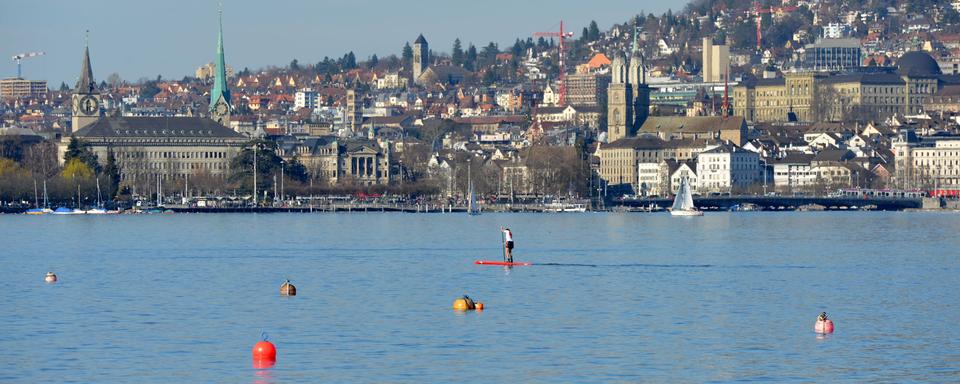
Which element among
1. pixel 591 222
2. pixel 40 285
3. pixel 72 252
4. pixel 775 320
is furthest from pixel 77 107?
pixel 775 320

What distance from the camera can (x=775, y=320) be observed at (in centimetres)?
3441

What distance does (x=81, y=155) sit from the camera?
12600 centimetres

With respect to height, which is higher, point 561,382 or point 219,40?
point 219,40

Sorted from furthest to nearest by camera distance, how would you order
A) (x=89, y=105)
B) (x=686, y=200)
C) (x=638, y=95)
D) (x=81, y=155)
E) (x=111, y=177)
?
(x=638, y=95) < (x=89, y=105) < (x=81, y=155) < (x=111, y=177) < (x=686, y=200)

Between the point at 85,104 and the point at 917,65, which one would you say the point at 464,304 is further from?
the point at 917,65

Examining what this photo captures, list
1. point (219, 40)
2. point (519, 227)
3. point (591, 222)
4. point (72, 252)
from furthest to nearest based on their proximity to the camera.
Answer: point (219, 40), point (591, 222), point (519, 227), point (72, 252)

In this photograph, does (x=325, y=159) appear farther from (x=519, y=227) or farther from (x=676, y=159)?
(x=519, y=227)

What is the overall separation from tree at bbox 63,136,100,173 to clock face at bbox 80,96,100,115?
790 inches

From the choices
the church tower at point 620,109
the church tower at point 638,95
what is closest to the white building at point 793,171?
the church tower at point 620,109

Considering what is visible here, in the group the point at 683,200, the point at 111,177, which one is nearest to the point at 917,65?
the point at 683,200

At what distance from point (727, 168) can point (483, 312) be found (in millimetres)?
108688

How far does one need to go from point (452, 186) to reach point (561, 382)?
4468 inches

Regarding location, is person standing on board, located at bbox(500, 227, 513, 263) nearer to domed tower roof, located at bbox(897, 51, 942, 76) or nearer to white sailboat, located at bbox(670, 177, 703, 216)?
white sailboat, located at bbox(670, 177, 703, 216)

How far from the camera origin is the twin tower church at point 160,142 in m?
139
